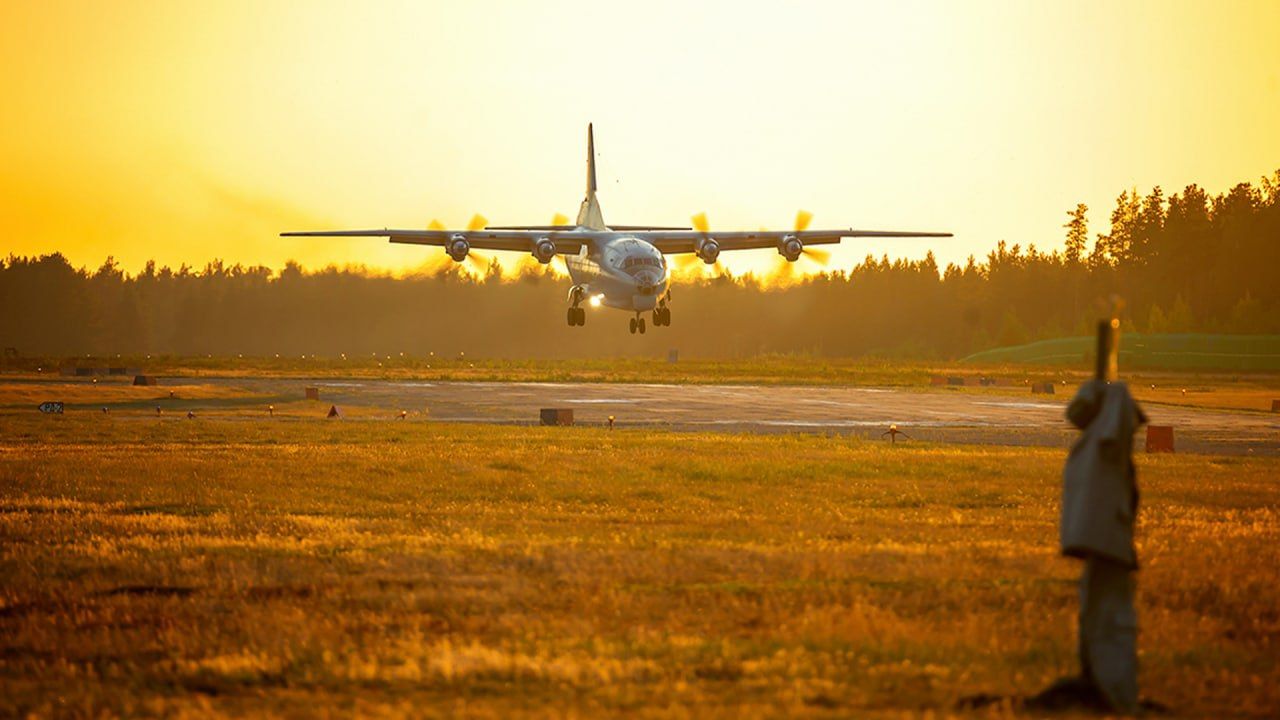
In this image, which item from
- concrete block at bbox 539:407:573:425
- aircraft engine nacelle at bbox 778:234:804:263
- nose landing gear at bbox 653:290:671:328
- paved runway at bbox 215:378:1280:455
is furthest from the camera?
aircraft engine nacelle at bbox 778:234:804:263

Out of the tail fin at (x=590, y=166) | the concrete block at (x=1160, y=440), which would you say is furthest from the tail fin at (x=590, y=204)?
the concrete block at (x=1160, y=440)

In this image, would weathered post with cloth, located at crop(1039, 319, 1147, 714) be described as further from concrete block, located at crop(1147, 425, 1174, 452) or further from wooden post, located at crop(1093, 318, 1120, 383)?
concrete block, located at crop(1147, 425, 1174, 452)

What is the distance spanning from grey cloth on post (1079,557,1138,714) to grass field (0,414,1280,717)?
65cm

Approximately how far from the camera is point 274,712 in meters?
9.88

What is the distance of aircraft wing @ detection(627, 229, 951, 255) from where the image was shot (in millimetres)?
72188

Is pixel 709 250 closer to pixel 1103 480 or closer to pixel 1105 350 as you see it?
pixel 1105 350

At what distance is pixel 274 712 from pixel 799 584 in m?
7.19

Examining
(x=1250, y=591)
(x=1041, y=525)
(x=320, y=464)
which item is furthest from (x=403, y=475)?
(x=1250, y=591)

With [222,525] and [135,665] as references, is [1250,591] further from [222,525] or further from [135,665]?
[222,525]

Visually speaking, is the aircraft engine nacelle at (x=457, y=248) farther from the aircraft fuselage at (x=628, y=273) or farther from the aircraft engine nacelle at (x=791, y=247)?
the aircraft engine nacelle at (x=791, y=247)

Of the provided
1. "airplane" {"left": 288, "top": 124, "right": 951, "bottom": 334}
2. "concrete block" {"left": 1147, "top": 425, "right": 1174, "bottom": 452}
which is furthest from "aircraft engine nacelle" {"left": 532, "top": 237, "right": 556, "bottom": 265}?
"concrete block" {"left": 1147, "top": 425, "right": 1174, "bottom": 452}

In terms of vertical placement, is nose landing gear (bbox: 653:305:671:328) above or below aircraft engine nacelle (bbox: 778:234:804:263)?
below

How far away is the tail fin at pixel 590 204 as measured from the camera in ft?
301

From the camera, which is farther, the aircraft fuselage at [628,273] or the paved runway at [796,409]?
the aircraft fuselage at [628,273]
